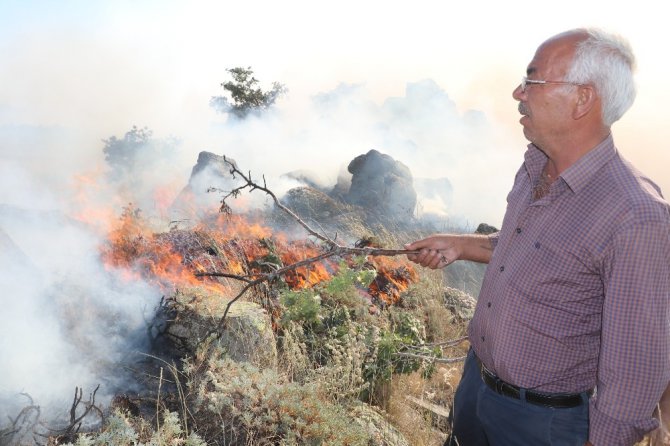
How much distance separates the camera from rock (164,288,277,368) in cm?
365

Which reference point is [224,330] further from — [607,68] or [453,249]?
[607,68]

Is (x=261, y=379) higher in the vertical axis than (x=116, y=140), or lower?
lower

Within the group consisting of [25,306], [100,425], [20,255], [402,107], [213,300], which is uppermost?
[402,107]

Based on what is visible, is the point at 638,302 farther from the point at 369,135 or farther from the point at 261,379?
the point at 369,135

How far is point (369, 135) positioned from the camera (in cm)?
2727

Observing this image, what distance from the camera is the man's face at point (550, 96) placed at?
1.89m

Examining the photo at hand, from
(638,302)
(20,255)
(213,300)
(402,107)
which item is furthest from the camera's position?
(402,107)

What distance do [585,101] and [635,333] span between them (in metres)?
0.93

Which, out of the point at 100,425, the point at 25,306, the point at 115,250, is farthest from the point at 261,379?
the point at 115,250

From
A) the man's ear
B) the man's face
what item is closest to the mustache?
the man's face

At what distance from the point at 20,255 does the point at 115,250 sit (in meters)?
1.21

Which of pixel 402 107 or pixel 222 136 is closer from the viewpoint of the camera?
pixel 222 136

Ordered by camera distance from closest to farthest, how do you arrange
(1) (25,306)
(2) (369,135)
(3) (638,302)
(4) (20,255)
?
(3) (638,302), (1) (25,306), (4) (20,255), (2) (369,135)

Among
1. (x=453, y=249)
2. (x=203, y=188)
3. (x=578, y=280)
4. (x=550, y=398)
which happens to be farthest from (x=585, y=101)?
(x=203, y=188)
